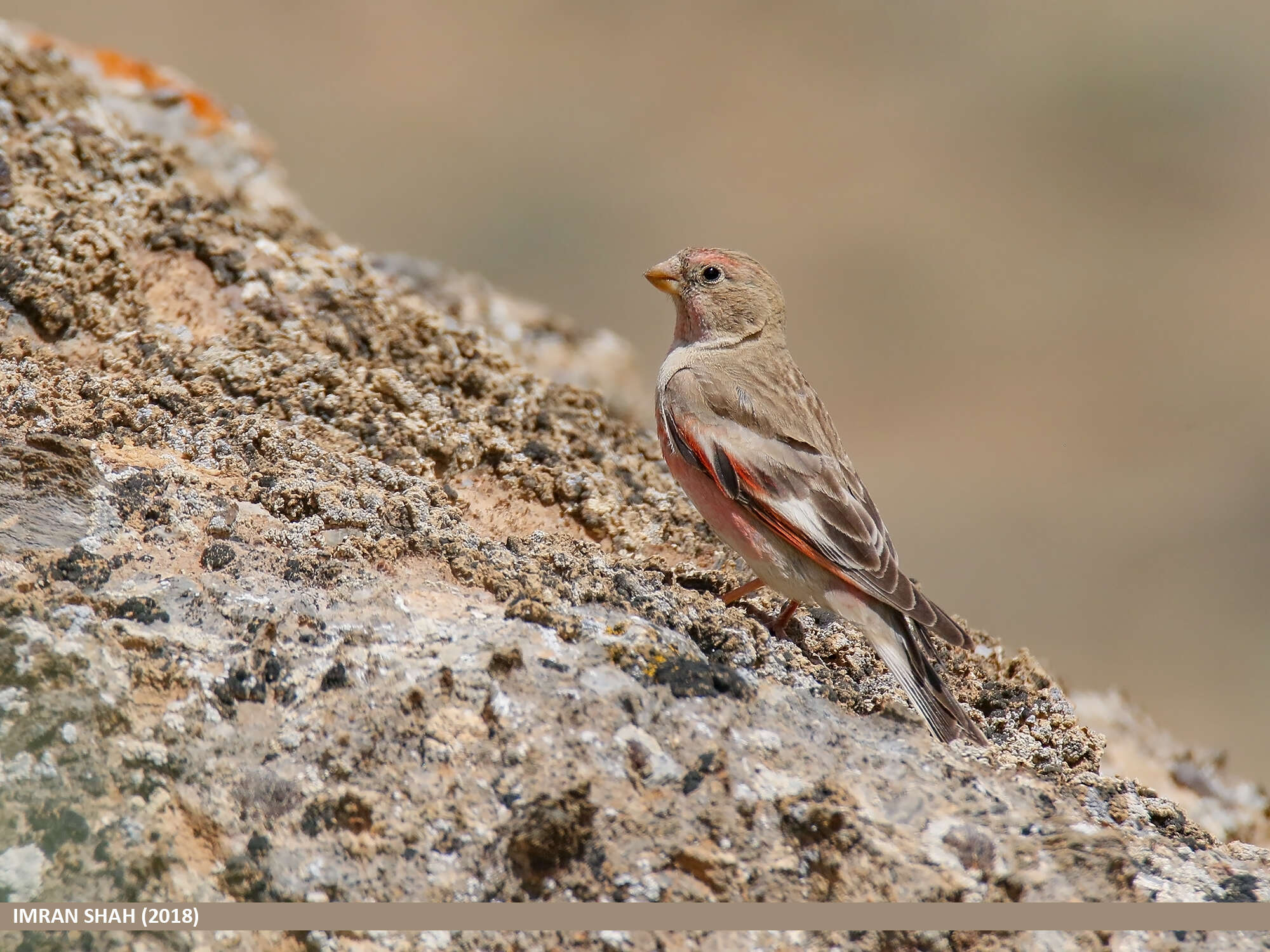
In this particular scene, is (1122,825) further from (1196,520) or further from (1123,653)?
(1196,520)

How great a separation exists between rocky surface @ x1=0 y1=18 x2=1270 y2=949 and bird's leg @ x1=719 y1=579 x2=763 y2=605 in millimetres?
70

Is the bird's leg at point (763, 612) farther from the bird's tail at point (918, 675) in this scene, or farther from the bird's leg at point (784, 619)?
the bird's tail at point (918, 675)

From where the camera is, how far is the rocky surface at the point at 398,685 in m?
2.74

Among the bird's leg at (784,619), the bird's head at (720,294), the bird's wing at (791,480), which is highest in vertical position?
the bird's head at (720,294)

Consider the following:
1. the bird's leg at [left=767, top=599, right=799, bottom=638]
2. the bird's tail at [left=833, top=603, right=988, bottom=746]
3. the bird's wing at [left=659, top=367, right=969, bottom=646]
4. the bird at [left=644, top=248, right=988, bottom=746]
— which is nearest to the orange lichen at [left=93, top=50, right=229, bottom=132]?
the bird at [left=644, top=248, right=988, bottom=746]

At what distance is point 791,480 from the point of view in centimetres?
466

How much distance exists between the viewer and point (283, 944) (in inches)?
102

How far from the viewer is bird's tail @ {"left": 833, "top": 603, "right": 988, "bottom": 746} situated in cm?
360

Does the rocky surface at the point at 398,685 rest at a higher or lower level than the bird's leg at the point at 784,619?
lower

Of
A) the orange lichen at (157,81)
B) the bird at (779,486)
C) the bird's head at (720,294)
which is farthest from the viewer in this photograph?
the orange lichen at (157,81)

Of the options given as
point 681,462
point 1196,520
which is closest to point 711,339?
point 681,462

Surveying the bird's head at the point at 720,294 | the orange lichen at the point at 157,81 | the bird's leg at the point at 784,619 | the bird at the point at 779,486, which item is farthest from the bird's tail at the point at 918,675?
the orange lichen at the point at 157,81

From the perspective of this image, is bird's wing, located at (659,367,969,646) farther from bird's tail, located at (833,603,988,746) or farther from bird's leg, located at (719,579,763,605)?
bird's leg, located at (719,579,763,605)

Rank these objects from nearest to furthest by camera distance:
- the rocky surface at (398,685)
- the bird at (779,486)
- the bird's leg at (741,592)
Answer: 1. the rocky surface at (398,685)
2. the bird at (779,486)
3. the bird's leg at (741,592)
